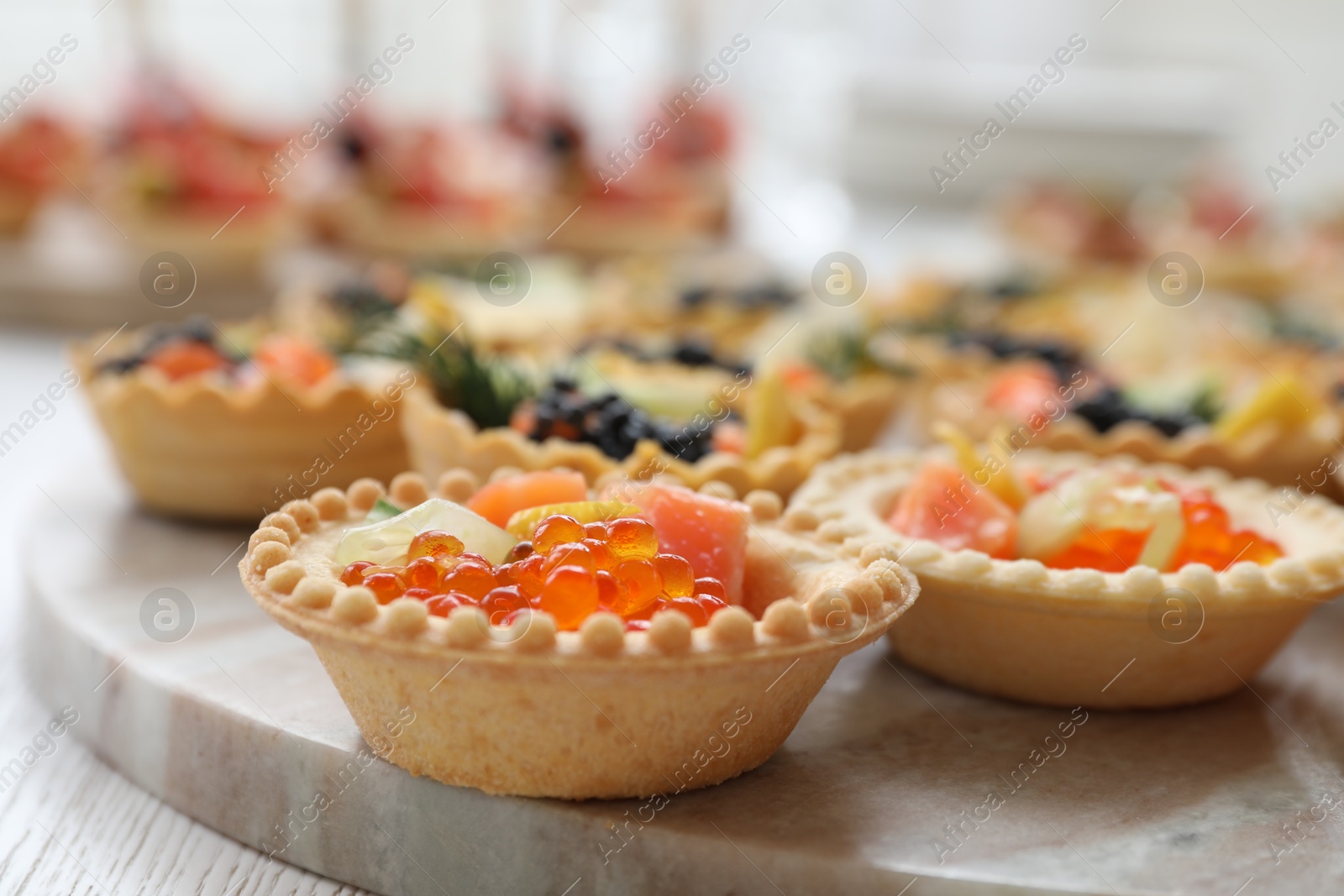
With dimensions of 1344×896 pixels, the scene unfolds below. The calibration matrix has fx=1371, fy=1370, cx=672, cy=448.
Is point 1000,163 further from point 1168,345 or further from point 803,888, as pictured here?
point 803,888

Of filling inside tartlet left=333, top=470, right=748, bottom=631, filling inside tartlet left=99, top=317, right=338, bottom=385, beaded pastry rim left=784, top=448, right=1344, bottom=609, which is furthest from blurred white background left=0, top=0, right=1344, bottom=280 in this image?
filling inside tartlet left=333, top=470, right=748, bottom=631

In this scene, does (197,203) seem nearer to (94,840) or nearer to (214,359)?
(214,359)

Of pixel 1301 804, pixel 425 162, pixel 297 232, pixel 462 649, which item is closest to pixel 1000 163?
pixel 425 162

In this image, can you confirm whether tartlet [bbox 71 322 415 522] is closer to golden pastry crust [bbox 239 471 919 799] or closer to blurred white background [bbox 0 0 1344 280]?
golden pastry crust [bbox 239 471 919 799]

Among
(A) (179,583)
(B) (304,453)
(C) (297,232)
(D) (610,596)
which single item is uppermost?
(D) (610,596)

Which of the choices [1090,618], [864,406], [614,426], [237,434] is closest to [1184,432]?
[864,406]

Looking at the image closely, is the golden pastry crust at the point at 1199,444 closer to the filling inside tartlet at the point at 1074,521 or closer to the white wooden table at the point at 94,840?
the filling inside tartlet at the point at 1074,521
